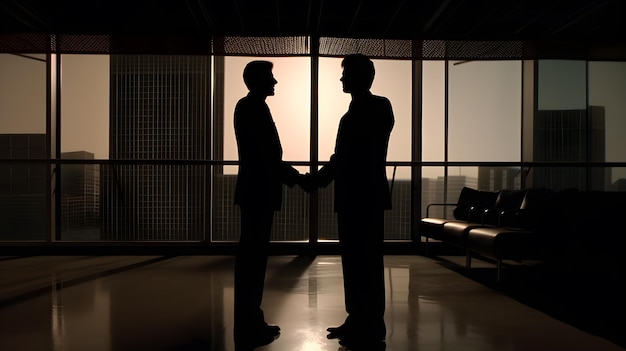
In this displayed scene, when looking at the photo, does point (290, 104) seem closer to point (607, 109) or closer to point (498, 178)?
point (498, 178)

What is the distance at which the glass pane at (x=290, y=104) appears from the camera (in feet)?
20.8

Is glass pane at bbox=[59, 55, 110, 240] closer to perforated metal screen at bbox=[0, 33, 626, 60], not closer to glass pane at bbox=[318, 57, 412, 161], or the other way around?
perforated metal screen at bbox=[0, 33, 626, 60]

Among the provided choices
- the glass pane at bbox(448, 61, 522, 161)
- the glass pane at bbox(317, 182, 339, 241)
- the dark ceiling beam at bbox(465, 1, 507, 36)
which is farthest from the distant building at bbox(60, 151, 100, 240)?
the dark ceiling beam at bbox(465, 1, 507, 36)

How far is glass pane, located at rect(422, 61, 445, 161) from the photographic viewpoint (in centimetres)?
645

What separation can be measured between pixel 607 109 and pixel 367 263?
5.54 meters

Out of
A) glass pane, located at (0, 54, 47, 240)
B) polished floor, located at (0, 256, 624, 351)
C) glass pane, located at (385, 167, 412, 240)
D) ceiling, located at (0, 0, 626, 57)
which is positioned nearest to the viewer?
polished floor, located at (0, 256, 624, 351)

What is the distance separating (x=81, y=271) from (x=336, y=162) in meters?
3.57

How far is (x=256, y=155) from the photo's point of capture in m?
2.58

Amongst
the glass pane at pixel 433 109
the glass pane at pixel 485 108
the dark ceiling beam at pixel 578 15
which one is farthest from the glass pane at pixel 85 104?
the dark ceiling beam at pixel 578 15

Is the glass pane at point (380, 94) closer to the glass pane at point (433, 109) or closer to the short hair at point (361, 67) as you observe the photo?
the glass pane at point (433, 109)

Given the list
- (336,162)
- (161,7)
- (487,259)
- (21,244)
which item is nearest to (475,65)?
(487,259)

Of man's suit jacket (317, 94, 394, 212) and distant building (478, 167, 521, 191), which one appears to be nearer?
man's suit jacket (317, 94, 394, 212)

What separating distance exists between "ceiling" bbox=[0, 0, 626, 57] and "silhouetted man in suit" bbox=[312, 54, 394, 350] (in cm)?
293

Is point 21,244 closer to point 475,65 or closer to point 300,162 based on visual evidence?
point 300,162
